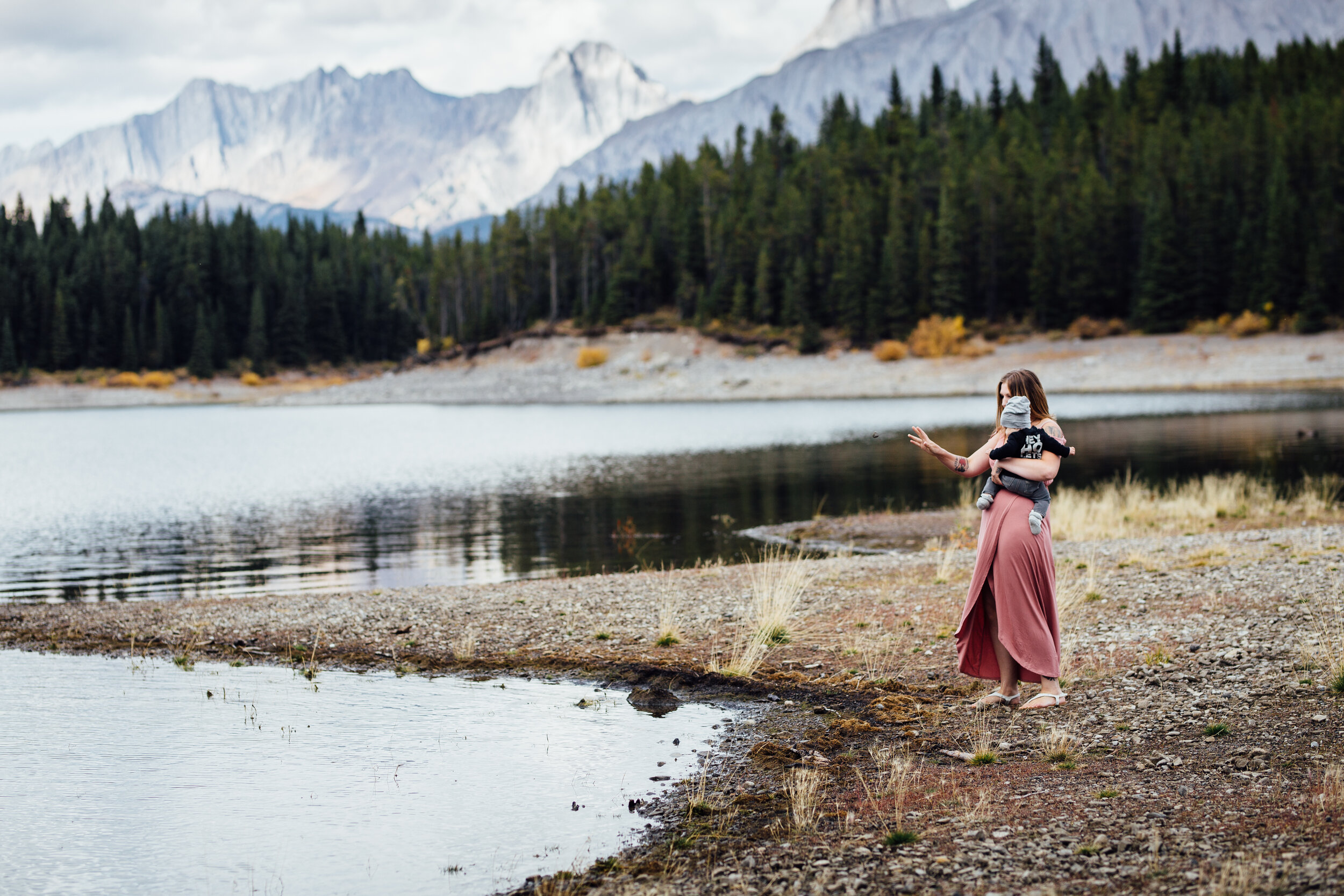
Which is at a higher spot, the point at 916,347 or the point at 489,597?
the point at 916,347

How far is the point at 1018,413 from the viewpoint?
8914mm

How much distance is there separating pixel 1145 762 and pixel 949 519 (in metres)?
19.4

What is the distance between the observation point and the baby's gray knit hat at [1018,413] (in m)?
8.91

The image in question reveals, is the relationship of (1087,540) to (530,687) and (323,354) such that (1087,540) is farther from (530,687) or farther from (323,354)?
Answer: (323,354)

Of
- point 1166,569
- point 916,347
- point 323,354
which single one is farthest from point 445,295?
point 1166,569

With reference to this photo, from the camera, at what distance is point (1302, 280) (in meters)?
88.1

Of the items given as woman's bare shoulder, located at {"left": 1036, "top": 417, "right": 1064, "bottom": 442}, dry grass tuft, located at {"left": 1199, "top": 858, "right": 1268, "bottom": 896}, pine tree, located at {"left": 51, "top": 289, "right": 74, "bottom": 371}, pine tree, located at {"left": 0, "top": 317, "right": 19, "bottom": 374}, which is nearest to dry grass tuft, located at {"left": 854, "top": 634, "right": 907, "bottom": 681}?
woman's bare shoulder, located at {"left": 1036, "top": 417, "right": 1064, "bottom": 442}

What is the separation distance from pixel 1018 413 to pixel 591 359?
104 metres

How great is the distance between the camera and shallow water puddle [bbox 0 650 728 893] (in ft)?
24.6

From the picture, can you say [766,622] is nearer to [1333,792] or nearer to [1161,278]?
[1333,792]

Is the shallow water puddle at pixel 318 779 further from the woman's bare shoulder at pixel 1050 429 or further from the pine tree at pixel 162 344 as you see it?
the pine tree at pixel 162 344

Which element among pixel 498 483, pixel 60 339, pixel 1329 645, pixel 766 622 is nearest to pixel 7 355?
pixel 60 339

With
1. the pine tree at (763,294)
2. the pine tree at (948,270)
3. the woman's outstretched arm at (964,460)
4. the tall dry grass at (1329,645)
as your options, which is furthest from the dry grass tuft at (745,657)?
the pine tree at (763,294)

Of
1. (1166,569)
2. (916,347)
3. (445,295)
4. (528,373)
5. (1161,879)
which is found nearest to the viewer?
(1161,879)
